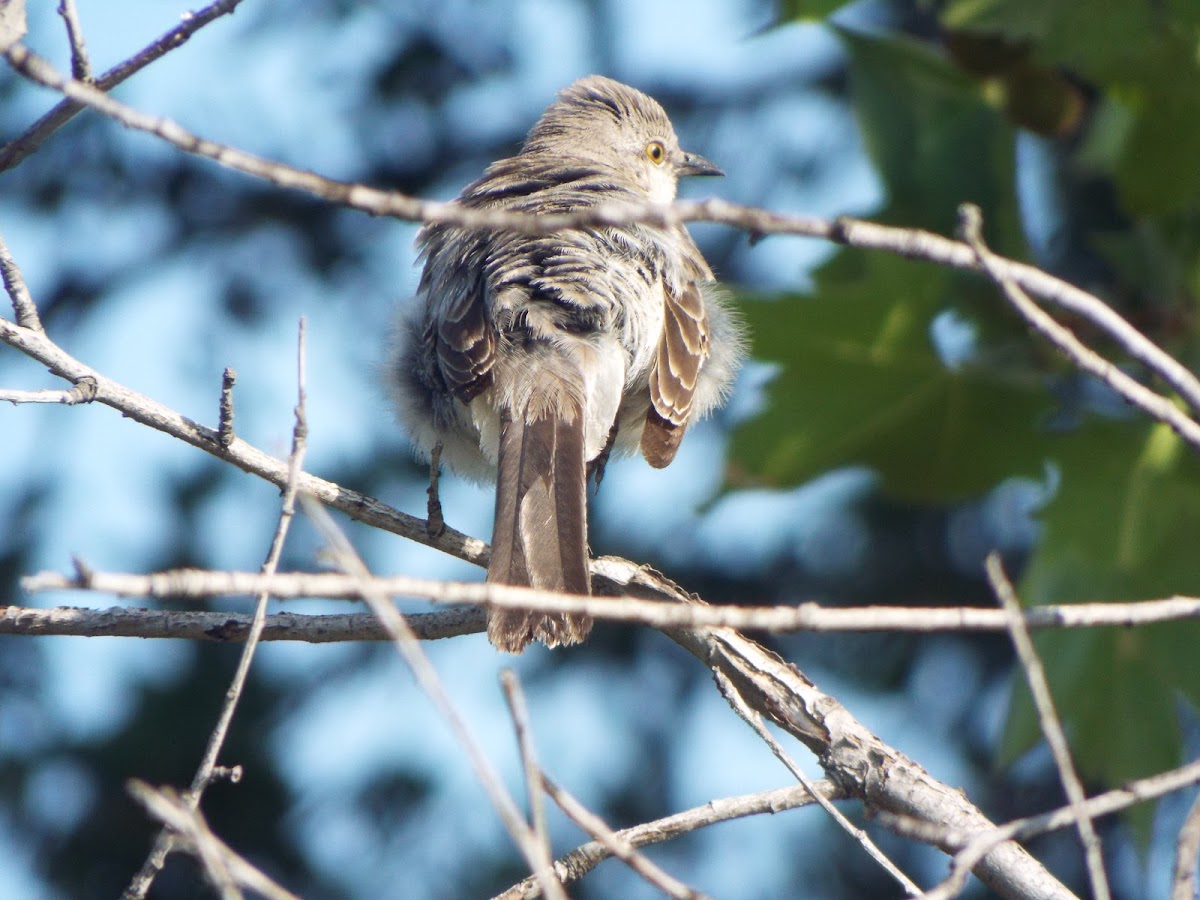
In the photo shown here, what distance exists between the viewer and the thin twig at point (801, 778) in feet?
7.62

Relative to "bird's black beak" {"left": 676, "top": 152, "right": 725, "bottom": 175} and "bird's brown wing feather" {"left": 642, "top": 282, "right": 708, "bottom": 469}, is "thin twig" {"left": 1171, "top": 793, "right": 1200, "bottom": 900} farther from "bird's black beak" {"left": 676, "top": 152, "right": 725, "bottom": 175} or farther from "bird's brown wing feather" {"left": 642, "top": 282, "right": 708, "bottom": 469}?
"bird's black beak" {"left": 676, "top": 152, "right": 725, "bottom": 175}

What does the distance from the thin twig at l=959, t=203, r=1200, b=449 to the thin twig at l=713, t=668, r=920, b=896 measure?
84 cm

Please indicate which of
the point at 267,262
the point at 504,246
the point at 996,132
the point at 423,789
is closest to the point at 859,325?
the point at 996,132

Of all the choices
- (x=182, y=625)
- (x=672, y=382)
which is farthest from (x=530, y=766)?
(x=672, y=382)

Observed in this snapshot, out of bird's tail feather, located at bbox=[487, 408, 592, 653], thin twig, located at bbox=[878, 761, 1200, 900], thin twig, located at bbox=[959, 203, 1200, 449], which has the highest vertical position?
bird's tail feather, located at bbox=[487, 408, 592, 653]

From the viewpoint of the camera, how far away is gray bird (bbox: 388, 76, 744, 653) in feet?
11.8

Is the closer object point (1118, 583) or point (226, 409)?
point (226, 409)

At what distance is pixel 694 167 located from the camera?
20.5ft

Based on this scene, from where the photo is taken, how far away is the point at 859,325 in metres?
4.21

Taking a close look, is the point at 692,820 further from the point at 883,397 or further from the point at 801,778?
the point at 883,397

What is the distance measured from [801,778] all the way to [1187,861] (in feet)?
3.19

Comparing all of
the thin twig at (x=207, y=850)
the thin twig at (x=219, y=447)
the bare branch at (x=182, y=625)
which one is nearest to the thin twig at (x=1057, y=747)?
the thin twig at (x=207, y=850)

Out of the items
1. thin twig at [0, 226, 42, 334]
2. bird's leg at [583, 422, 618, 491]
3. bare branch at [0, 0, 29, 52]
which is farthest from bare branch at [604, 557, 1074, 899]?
bare branch at [0, 0, 29, 52]

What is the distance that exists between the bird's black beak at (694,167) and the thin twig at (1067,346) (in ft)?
15.1
